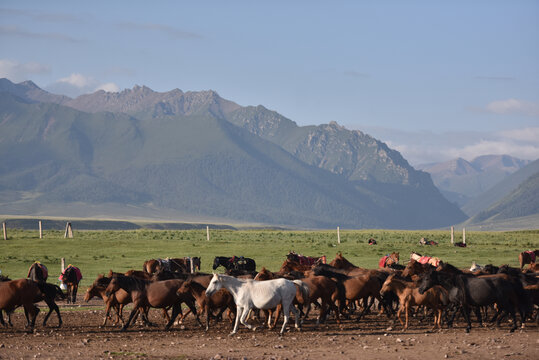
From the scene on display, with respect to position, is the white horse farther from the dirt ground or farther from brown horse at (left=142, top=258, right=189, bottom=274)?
brown horse at (left=142, top=258, right=189, bottom=274)

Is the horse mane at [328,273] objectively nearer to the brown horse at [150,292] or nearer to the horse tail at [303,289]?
the horse tail at [303,289]

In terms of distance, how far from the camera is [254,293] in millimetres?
19078

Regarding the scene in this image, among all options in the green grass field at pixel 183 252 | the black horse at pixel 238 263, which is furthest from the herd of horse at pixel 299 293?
the green grass field at pixel 183 252

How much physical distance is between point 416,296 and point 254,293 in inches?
159

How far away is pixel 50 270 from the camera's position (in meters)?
39.3

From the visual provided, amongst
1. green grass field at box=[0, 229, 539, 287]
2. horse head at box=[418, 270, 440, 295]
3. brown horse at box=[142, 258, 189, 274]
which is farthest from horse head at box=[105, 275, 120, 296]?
green grass field at box=[0, 229, 539, 287]

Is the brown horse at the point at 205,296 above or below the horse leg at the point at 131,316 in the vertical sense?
above

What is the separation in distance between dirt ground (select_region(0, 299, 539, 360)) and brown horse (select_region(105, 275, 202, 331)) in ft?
1.91

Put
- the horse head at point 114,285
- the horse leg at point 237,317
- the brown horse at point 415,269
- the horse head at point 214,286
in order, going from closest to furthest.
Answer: the horse leg at point 237,317, the horse head at point 214,286, the horse head at point 114,285, the brown horse at point 415,269

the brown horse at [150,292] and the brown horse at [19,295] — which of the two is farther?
the brown horse at [150,292]

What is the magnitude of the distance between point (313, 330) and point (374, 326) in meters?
1.70

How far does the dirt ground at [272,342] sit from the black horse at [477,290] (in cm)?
63

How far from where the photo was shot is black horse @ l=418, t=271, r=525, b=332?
19.5 meters

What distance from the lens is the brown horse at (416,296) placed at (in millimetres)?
19984
